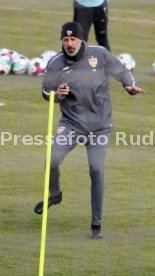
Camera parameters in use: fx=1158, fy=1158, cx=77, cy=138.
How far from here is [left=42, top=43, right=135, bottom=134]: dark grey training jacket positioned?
9.57m

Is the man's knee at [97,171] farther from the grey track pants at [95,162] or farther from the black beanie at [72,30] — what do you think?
the black beanie at [72,30]

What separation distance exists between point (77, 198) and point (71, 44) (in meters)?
1.94

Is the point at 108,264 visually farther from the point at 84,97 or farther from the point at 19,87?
the point at 19,87

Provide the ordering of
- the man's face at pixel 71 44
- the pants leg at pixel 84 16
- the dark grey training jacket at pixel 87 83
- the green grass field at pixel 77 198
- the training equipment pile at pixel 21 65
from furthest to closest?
1. the training equipment pile at pixel 21 65
2. the pants leg at pixel 84 16
3. the dark grey training jacket at pixel 87 83
4. the man's face at pixel 71 44
5. the green grass field at pixel 77 198

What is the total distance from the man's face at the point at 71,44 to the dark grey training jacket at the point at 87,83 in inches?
4.4

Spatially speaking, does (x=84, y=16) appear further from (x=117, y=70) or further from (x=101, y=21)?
(x=117, y=70)

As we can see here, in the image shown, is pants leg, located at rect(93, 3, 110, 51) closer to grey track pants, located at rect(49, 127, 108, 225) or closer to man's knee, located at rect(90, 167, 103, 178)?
grey track pants, located at rect(49, 127, 108, 225)

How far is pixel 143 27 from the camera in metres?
21.8

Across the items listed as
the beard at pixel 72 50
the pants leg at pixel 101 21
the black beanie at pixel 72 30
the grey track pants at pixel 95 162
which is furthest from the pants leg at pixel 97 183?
the pants leg at pixel 101 21

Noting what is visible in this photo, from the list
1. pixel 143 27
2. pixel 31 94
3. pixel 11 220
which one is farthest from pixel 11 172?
pixel 143 27

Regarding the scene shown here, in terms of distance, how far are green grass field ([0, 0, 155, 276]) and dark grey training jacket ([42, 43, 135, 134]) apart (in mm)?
941

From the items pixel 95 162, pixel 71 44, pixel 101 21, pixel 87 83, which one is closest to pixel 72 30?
pixel 71 44

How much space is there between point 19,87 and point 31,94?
59 cm

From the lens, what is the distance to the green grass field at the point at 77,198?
898 cm
